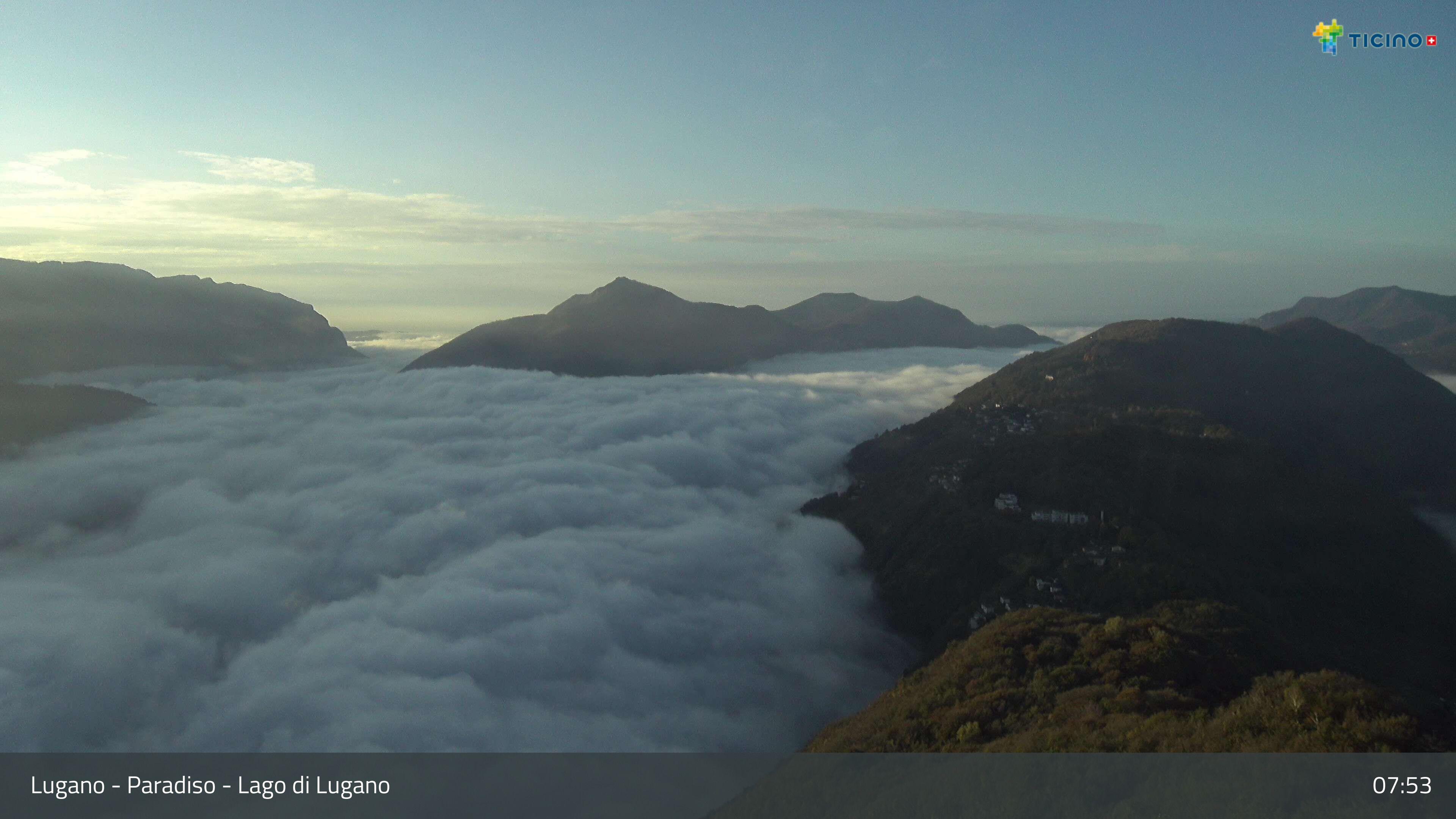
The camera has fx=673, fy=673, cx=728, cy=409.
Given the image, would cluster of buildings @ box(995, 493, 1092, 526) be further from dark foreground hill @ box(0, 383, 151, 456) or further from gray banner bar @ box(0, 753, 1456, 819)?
dark foreground hill @ box(0, 383, 151, 456)

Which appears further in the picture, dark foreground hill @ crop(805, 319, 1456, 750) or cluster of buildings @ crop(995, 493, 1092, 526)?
cluster of buildings @ crop(995, 493, 1092, 526)

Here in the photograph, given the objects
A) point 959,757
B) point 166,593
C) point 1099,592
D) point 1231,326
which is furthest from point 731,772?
point 1231,326

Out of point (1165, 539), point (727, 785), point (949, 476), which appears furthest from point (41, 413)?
point (1165, 539)

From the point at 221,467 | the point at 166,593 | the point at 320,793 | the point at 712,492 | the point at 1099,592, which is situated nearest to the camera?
the point at 320,793

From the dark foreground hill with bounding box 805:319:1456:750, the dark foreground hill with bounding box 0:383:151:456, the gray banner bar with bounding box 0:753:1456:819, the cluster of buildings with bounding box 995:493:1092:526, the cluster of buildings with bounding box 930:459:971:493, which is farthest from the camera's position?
the dark foreground hill with bounding box 0:383:151:456

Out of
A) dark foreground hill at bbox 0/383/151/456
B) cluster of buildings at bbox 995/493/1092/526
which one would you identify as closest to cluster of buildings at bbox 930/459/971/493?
cluster of buildings at bbox 995/493/1092/526

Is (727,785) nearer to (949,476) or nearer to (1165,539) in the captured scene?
(1165,539)

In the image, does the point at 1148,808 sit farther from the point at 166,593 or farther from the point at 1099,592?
the point at 166,593
